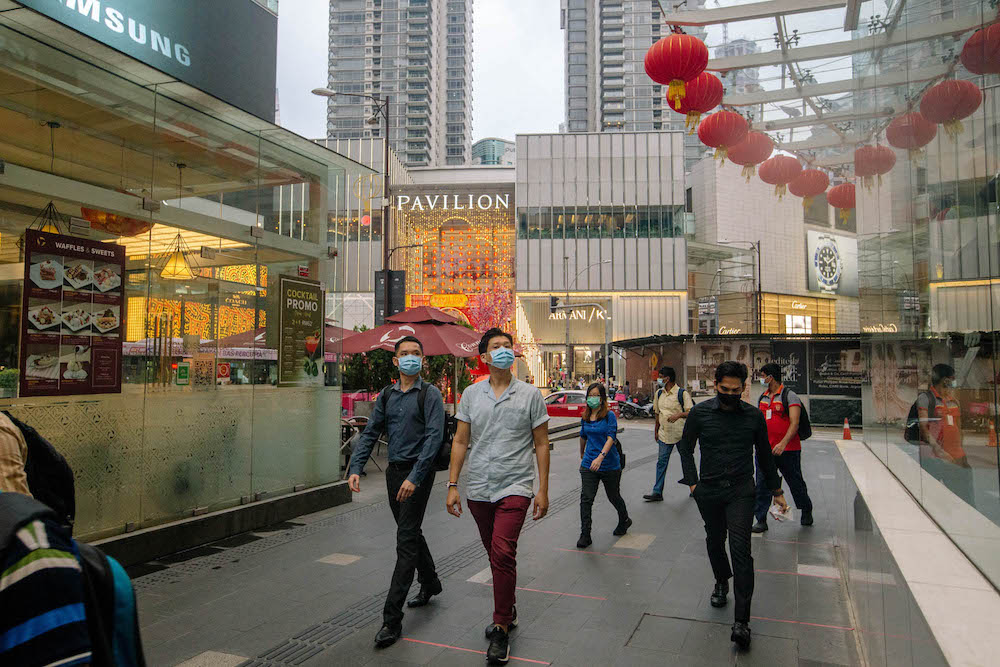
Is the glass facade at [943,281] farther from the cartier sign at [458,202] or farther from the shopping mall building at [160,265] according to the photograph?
the cartier sign at [458,202]

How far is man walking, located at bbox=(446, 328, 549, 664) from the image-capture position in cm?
405

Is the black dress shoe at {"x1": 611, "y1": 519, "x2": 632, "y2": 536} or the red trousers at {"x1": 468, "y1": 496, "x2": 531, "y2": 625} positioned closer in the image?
the red trousers at {"x1": 468, "y1": 496, "x2": 531, "y2": 625}

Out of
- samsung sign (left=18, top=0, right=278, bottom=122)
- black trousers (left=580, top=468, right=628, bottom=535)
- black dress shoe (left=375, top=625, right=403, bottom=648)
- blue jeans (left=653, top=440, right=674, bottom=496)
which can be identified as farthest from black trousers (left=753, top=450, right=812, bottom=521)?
samsung sign (left=18, top=0, right=278, bottom=122)

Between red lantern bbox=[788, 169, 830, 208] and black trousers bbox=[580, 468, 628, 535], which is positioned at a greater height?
red lantern bbox=[788, 169, 830, 208]

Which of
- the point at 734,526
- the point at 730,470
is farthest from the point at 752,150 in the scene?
the point at 734,526

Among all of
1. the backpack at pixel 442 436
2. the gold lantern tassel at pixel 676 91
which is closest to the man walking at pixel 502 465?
the backpack at pixel 442 436

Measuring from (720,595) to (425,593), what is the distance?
7.13ft

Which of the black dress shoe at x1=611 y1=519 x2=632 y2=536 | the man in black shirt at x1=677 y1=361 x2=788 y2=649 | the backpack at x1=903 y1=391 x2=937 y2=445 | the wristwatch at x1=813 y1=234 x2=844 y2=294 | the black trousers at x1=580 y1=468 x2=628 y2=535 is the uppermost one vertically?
the wristwatch at x1=813 y1=234 x2=844 y2=294

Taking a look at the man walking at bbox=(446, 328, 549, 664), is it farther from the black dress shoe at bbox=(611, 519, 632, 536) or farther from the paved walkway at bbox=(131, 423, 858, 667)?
the black dress shoe at bbox=(611, 519, 632, 536)

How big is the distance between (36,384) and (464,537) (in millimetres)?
4141

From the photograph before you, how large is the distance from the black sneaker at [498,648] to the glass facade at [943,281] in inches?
93.2

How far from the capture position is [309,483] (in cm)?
854

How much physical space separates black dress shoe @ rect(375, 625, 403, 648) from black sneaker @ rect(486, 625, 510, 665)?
624 millimetres

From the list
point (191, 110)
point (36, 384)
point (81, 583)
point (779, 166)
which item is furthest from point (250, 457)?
point (779, 166)
